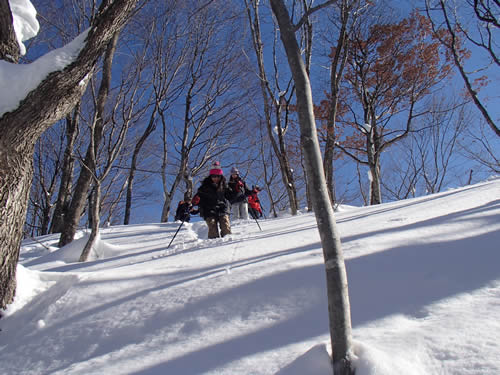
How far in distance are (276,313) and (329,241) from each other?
801mm

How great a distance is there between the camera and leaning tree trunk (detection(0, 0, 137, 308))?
175cm

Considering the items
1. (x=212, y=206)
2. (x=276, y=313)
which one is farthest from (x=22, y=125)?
(x=212, y=206)

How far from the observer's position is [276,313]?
1.54m

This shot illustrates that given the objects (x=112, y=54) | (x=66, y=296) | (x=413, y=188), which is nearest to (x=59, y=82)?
(x=66, y=296)

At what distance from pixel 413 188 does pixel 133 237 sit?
59.8 ft

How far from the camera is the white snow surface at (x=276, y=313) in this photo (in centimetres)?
111

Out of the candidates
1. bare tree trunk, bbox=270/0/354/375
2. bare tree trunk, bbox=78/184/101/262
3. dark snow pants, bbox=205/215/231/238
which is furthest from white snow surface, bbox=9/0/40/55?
dark snow pants, bbox=205/215/231/238

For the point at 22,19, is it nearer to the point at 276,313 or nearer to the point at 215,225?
the point at 276,313

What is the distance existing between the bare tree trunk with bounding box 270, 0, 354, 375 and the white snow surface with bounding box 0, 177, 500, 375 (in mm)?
73

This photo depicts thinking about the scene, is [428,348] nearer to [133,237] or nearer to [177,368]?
[177,368]

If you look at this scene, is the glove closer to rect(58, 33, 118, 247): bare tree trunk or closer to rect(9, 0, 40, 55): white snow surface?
rect(58, 33, 118, 247): bare tree trunk

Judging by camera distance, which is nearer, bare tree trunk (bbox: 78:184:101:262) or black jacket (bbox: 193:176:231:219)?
bare tree trunk (bbox: 78:184:101:262)

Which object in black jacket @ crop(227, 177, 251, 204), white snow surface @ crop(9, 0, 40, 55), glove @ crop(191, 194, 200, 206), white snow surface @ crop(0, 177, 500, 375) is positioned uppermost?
white snow surface @ crop(9, 0, 40, 55)

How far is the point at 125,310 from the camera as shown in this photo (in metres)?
1.73
